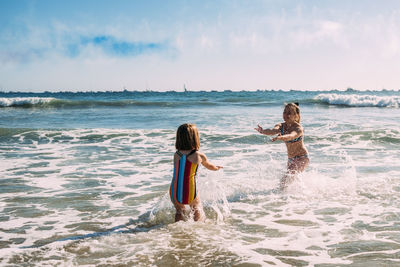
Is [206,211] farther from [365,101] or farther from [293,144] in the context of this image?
[365,101]

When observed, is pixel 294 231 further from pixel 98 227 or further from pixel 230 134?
pixel 230 134

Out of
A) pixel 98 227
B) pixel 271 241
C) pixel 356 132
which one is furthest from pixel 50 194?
pixel 356 132

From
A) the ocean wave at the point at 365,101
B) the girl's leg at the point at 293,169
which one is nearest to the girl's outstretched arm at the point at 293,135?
the girl's leg at the point at 293,169

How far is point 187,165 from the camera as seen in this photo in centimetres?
406

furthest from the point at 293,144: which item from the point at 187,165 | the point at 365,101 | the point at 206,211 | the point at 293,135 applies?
the point at 365,101

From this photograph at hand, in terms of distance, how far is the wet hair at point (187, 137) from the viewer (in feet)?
13.0

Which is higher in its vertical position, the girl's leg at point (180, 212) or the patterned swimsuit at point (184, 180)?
the patterned swimsuit at point (184, 180)

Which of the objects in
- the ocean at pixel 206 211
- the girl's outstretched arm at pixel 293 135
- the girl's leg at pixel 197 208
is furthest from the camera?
the girl's outstretched arm at pixel 293 135

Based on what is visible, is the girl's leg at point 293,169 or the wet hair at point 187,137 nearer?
the wet hair at point 187,137

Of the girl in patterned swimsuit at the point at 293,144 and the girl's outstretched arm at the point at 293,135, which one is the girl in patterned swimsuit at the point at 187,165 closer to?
the girl's outstretched arm at the point at 293,135

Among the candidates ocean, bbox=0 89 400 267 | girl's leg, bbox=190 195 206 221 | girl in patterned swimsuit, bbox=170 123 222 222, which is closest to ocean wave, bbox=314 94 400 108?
ocean, bbox=0 89 400 267

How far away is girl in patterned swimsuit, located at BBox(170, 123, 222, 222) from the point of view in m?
3.98

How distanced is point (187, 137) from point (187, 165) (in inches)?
12.9

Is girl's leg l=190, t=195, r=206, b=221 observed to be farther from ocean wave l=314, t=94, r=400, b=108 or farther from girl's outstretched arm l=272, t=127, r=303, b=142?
ocean wave l=314, t=94, r=400, b=108
